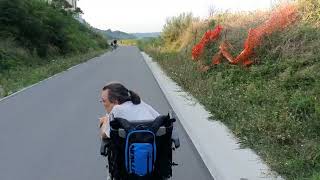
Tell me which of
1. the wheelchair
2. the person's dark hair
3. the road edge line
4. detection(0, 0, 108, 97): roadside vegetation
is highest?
the person's dark hair

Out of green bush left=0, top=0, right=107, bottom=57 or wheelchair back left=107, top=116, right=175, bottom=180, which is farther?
green bush left=0, top=0, right=107, bottom=57

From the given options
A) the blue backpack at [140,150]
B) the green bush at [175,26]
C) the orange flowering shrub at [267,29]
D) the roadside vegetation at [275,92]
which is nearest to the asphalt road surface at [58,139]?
the roadside vegetation at [275,92]

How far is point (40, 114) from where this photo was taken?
1339 centimetres

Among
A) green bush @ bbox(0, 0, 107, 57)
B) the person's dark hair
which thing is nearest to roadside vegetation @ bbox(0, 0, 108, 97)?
green bush @ bbox(0, 0, 107, 57)

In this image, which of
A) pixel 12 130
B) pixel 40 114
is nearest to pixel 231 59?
pixel 40 114

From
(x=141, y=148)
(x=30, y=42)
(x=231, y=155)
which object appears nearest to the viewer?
(x=141, y=148)

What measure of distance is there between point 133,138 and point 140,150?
114mm

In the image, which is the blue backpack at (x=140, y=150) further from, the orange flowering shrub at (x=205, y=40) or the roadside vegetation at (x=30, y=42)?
the orange flowering shrub at (x=205, y=40)

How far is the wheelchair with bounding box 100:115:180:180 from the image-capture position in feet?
16.5

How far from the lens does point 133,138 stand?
5020 mm

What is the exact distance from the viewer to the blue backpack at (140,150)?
5.01m

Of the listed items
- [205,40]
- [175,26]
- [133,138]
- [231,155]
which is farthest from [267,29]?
[175,26]

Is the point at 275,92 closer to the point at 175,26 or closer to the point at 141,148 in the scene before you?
the point at 141,148

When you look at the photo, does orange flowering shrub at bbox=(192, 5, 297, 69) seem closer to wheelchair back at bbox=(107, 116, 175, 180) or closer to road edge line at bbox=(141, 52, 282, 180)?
road edge line at bbox=(141, 52, 282, 180)
